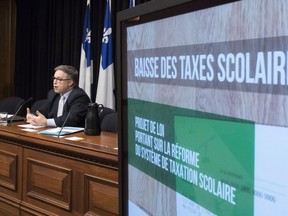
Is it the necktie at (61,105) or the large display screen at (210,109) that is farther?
the necktie at (61,105)

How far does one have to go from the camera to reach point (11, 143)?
2.88 meters

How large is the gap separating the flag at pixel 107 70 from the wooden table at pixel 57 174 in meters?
1.67

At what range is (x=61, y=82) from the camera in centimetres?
369

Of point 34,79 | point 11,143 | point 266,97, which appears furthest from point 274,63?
point 34,79

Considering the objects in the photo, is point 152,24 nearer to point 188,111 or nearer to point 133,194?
point 188,111

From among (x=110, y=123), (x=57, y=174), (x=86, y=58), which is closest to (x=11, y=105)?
(x=86, y=58)

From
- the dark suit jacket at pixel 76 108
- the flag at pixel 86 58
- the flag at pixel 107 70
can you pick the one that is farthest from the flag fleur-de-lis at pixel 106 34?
the dark suit jacket at pixel 76 108

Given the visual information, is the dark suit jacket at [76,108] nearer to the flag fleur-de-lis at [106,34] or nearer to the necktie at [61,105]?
the necktie at [61,105]

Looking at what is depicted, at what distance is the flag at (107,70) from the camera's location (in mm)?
4570

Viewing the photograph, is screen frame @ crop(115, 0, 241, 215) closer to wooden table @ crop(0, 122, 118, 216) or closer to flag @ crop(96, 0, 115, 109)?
wooden table @ crop(0, 122, 118, 216)

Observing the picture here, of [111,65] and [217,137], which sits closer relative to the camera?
[217,137]

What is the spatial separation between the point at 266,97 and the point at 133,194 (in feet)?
1.87

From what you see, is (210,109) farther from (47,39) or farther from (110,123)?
(47,39)

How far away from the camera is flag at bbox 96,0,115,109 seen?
4.57 m
